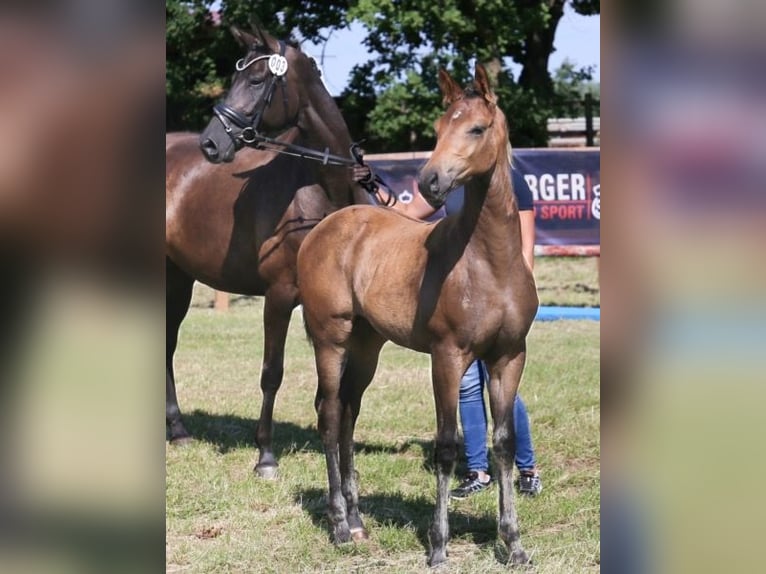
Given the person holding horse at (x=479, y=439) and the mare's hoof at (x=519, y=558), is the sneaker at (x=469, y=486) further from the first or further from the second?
the mare's hoof at (x=519, y=558)

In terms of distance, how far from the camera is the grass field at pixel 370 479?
4.15 meters

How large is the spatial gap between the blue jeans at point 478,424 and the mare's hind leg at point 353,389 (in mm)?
768

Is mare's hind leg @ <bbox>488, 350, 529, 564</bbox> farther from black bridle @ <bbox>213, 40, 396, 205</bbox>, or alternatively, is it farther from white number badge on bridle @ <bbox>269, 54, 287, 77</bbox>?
white number badge on bridle @ <bbox>269, 54, 287, 77</bbox>

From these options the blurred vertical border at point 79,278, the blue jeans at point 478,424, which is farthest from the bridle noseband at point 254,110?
the blurred vertical border at point 79,278

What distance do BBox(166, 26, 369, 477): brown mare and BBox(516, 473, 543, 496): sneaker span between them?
1.54 m

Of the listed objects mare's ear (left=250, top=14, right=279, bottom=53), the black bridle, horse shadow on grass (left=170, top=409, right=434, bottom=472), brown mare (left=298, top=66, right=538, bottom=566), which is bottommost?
horse shadow on grass (left=170, top=409, right=434, bottom=472)

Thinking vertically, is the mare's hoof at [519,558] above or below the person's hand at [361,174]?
below

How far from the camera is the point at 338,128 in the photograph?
5664mm

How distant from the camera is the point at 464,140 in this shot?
11.4 feet

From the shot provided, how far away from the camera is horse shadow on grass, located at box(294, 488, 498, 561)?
445 cm

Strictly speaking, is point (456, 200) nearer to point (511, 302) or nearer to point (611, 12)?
point (511, 302)

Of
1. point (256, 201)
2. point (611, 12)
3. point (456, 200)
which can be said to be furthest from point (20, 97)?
point (256, 201)

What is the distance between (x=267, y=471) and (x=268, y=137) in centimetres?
206

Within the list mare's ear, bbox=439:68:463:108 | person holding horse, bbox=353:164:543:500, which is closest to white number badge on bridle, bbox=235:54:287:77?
person holding horse, bbox=353:164:543:500
